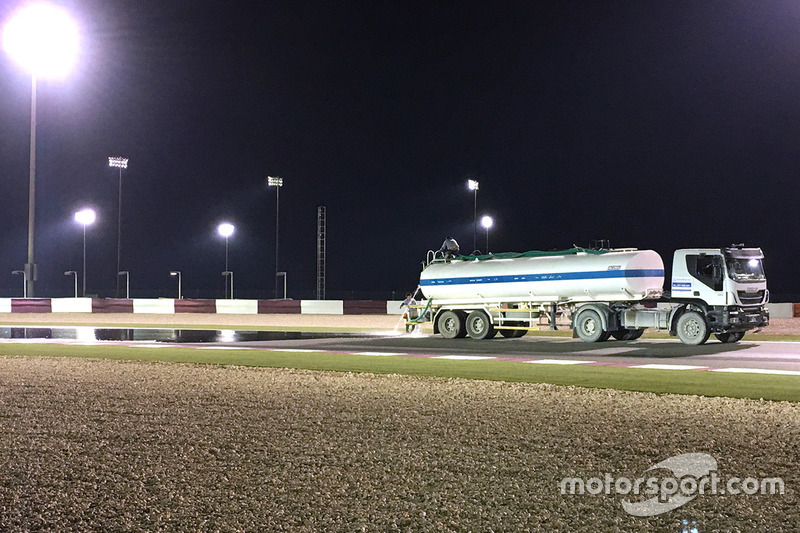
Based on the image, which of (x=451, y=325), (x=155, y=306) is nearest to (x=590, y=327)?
(x=451, y=325)

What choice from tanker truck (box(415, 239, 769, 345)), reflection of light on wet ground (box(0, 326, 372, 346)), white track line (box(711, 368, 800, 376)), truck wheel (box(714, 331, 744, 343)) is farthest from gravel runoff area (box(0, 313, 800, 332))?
white track line (box(711, 368, 800, 376))

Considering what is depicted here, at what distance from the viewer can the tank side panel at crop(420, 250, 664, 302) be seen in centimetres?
2500

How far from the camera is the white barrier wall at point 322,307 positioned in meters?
46.1

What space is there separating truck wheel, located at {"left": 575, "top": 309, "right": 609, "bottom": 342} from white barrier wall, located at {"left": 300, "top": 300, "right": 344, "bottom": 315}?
2156 centimetres

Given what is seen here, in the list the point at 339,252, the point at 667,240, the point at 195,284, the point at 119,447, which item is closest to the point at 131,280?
the point at 195,284

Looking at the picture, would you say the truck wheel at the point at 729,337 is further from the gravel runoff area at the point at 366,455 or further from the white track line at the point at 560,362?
the gravel runoff area at the point at 366,455

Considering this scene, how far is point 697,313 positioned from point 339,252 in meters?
83.0

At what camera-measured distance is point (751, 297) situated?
24.3 metres

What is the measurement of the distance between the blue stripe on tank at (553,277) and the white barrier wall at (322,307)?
1666cm

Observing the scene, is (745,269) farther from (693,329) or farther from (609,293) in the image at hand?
(609,293)

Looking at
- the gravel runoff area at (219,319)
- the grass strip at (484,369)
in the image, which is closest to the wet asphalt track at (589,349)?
the grass strip at (484,369)

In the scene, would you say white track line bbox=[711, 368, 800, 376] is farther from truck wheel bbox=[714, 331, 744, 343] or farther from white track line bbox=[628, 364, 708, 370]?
truck wheel bbox=[714, 331, 744, 343]

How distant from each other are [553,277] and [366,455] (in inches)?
721

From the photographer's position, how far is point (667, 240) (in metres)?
83.9
